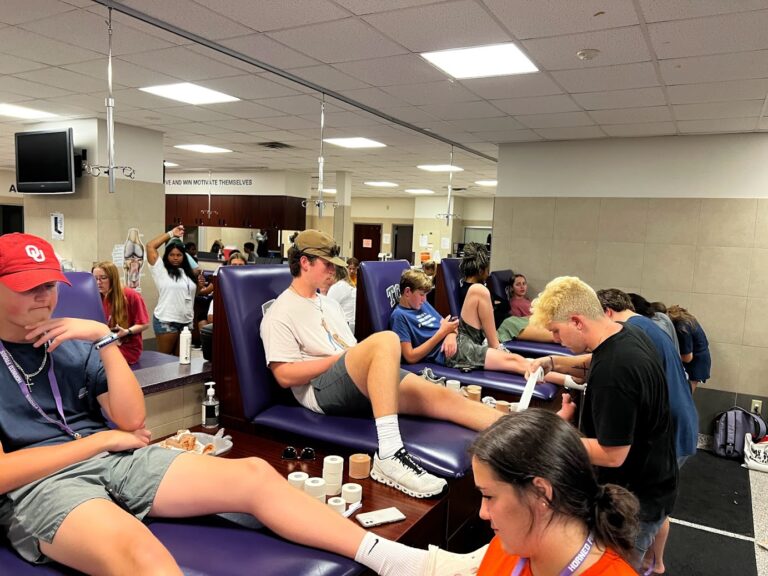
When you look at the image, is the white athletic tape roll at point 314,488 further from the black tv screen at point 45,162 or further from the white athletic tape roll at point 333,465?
the black tv screen at point 45,162

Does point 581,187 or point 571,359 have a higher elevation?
point 581,187

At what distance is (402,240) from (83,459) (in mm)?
14446

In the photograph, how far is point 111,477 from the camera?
5.60ft

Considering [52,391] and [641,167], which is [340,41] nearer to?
[52,391]

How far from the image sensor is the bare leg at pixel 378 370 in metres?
2.35

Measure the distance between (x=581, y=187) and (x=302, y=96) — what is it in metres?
3.38

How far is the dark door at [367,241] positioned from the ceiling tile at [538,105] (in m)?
11.1

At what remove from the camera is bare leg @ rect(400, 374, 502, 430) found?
2.67m

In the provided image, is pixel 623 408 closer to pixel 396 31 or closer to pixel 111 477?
pixel 111 477

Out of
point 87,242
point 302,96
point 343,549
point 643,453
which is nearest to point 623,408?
point 643,453

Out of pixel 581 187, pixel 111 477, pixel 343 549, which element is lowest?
pixel 343 549

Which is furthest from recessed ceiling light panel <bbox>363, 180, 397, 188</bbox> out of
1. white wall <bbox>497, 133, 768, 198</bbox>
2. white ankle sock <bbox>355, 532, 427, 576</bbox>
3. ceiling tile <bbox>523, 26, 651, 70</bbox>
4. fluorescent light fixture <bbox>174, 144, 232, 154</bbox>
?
white ankle sock <bbox>355, 532, 427, 576</bbox>

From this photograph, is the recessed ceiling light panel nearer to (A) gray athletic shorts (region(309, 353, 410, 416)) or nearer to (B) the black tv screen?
(B) the black tv screen

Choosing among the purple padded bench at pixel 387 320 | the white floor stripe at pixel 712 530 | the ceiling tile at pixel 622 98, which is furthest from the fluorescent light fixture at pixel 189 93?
the white floor stripe at pixel 712 530
